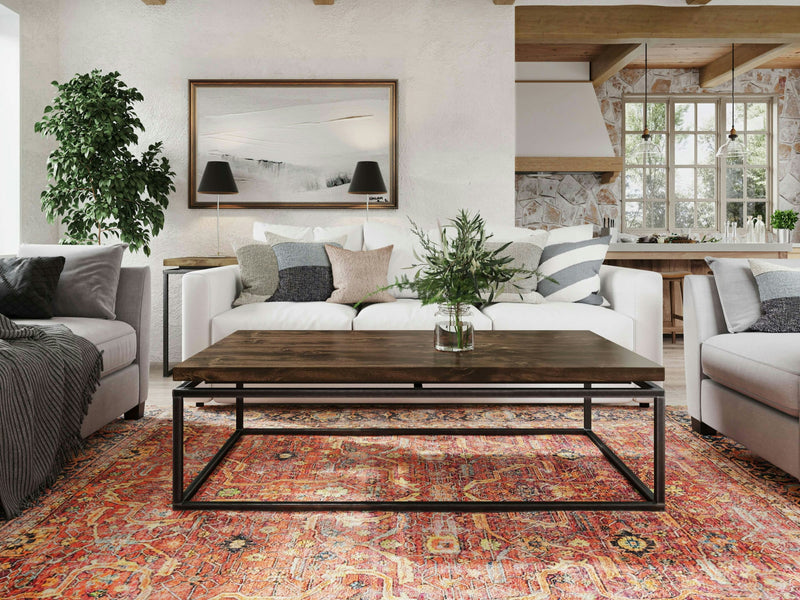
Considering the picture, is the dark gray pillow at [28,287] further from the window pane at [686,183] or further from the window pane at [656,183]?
the window pane at [686,183]

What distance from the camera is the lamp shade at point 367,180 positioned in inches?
159

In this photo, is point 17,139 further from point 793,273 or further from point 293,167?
point 793,273

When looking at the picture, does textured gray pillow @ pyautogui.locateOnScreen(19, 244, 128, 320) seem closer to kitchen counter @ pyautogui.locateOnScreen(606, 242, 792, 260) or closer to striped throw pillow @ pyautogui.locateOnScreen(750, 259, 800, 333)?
striped throw pillow @ pyautogui.locateOnScreen(750, 259, 800, 333)

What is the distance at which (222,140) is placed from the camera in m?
4.36

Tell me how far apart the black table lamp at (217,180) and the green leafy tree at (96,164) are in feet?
1.12

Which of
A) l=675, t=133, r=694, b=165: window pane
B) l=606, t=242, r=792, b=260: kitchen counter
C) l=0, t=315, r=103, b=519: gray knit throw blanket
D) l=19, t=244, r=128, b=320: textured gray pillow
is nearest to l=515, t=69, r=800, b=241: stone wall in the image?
l=675, t=133, r=694, b=165: window pane

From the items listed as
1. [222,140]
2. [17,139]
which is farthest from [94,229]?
[222,140]

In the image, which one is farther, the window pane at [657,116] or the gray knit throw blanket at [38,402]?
the window pane at [657,116]

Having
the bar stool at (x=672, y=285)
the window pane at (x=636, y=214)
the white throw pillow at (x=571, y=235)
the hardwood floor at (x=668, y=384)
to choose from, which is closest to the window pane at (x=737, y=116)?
the window pane at (x=636, y=214)

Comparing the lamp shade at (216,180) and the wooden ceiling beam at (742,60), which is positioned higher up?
the wooden ceiling beam at (742,60)

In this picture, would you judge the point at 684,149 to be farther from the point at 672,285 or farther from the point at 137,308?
the point at 137,308

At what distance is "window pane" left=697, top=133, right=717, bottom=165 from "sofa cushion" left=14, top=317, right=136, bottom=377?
7.30 metres

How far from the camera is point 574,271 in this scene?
3.38m

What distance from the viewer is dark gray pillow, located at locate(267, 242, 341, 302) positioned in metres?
3.41
